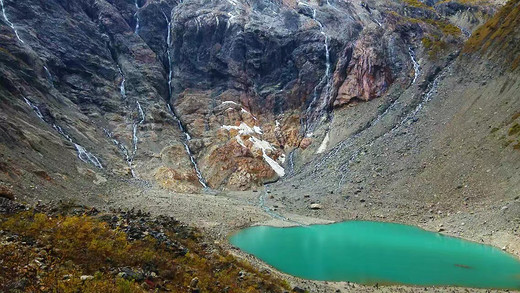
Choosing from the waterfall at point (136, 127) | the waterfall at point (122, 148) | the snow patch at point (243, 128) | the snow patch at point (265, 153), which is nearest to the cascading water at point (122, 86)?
the waterfall at point (136, 127)

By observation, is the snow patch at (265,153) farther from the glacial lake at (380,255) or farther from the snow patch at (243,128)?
the glacial lake at (380,255)

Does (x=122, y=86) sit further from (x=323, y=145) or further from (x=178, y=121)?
(x=323, y=145)

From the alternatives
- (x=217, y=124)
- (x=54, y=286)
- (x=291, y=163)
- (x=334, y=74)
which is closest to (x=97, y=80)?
(x=217, y=124)

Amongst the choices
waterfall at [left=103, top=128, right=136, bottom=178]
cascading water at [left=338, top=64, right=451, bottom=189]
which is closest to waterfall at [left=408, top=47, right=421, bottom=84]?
cascading water at [left=338, top=64, right=451, bottom=189]

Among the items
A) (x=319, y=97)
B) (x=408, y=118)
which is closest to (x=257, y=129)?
(x=319, y=97)

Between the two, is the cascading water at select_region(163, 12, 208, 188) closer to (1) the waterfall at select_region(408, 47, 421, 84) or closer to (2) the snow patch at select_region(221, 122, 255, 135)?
(2) the snow patch at select_region(221, 122, 255, 135)
